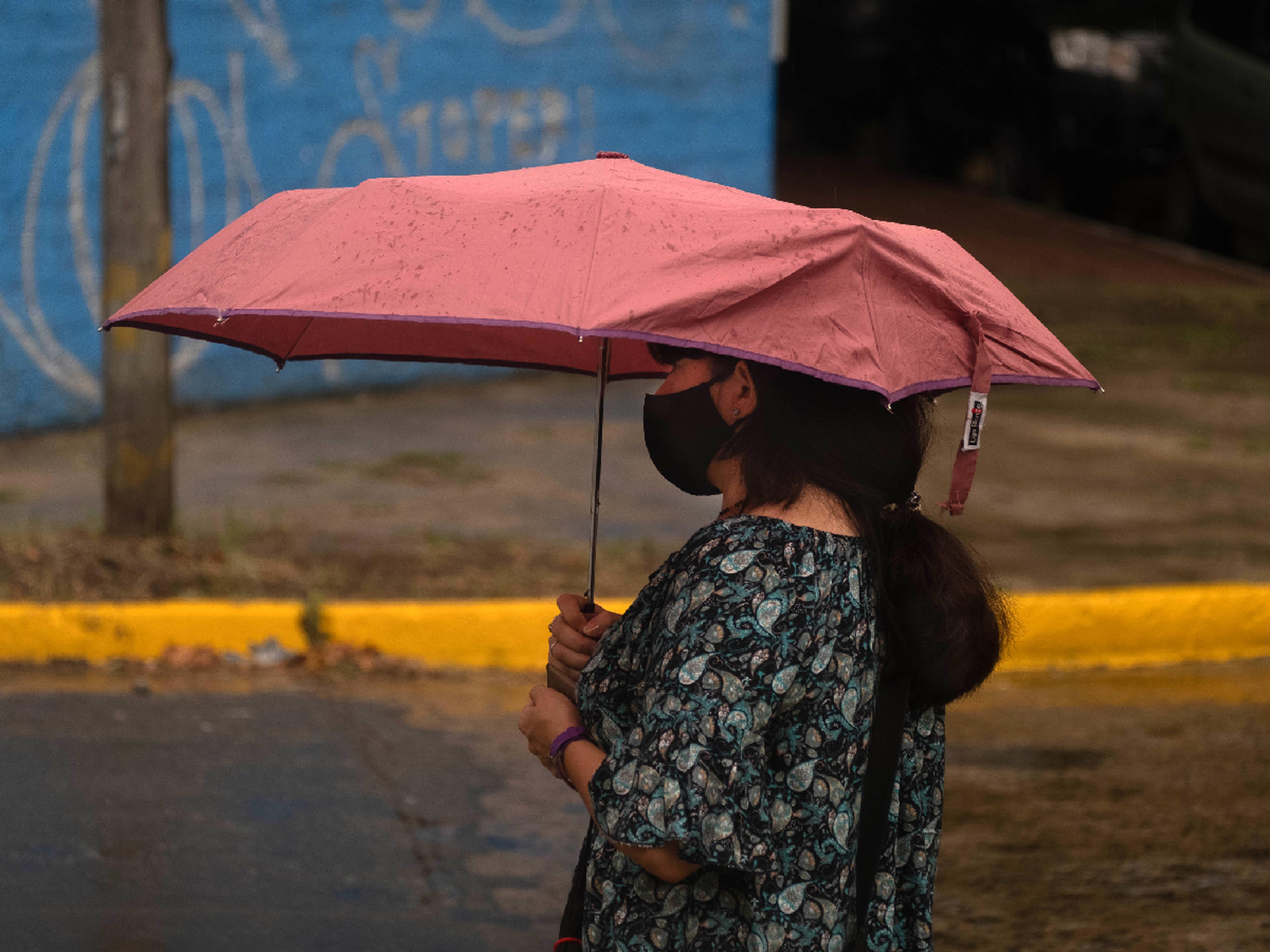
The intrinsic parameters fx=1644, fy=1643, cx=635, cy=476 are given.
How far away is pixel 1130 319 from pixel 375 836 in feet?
29.9

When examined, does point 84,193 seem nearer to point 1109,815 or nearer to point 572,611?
point 1109,815

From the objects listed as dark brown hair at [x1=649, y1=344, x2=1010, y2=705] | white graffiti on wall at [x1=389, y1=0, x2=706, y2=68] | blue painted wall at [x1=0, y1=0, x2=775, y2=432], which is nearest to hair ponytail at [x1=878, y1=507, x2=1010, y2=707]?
dark brown hair at [x1=649, y1=344, x2=1010, y2=705]

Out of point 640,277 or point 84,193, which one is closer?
point 640,277

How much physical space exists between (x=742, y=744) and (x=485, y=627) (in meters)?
3.57

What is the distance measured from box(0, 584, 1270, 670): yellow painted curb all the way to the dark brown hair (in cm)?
285

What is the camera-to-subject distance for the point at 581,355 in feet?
8.96

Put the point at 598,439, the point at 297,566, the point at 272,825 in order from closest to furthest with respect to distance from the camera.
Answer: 1. the point at 598,439
2. the point at 272,825
3. the point at 297,566

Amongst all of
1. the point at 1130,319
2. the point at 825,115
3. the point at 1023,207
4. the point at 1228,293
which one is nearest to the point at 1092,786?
the point at 1130,319

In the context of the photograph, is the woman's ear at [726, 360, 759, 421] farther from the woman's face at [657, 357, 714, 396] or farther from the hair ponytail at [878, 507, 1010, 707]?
the hair ponytail at [878, 507, 1010, 707]

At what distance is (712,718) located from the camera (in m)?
1.82

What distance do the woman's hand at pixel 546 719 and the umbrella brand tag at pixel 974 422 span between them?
0.61 m

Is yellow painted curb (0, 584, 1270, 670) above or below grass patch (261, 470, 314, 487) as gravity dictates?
above

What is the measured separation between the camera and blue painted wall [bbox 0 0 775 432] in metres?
8.12

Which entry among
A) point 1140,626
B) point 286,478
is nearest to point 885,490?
point 1140,626
